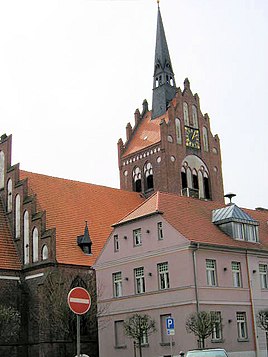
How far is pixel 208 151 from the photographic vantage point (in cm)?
5606

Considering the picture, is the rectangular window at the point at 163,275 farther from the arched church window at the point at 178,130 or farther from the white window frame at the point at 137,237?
the arched church window at the point at 178,130

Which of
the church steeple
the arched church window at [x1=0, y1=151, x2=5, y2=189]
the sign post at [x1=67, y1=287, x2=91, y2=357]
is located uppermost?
the church steeple

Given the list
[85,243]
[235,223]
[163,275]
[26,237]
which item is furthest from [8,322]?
[235,223]

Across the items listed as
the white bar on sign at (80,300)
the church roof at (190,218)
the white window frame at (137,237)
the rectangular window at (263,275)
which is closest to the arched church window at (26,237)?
the church roof at (190,218)

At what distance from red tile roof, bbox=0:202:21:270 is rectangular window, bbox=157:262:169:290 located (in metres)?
12.4

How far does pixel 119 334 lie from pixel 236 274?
7.14 m

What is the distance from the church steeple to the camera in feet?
184

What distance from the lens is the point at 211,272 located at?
2978 cm

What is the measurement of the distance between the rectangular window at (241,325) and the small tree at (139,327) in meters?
4.33

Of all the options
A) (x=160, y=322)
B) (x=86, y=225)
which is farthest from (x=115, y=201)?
(x=160, y=322)

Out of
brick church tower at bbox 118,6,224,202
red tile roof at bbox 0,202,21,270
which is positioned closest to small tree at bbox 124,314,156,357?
red tile roof at bbox 0,202,21,270

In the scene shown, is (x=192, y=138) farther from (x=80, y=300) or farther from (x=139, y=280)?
(x=80, y=300)

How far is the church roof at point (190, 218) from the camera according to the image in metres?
30.3

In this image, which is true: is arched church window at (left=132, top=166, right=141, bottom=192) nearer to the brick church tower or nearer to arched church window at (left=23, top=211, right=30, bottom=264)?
the brick church tower
